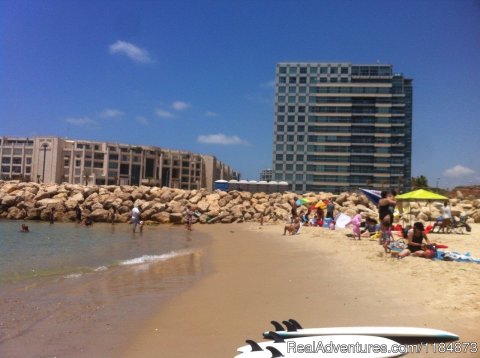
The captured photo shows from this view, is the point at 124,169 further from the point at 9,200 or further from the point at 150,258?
the point at 150,258

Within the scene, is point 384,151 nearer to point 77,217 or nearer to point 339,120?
point 339,120

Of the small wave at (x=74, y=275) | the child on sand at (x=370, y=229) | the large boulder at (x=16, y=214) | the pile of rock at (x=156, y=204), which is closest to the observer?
the small wave at (x=74, y=275)

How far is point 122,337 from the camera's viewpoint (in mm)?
5695

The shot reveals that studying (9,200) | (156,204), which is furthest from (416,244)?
(9,200)

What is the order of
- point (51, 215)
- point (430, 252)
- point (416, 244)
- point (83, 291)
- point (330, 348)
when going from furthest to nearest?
point (51, 215) < point (416, 244) < point (430, 252) < point (83, 291) < point (330, 348)

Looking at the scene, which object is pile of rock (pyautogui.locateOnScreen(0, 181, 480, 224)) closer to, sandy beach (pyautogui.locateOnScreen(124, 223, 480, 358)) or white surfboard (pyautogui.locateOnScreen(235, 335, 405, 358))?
sandy beach (pyautogui.locateOnScreen(124, 223, 480, 358))

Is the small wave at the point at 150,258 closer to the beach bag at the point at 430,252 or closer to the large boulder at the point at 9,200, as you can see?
the beach bag at the point at 430,252

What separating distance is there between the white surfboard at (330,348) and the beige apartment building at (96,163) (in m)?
77.5

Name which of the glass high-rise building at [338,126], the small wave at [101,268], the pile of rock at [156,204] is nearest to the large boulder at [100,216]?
the pile of rock at [156,204]

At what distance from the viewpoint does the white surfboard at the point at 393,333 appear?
4969 mm

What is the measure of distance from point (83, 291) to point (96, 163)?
80206 millimetres

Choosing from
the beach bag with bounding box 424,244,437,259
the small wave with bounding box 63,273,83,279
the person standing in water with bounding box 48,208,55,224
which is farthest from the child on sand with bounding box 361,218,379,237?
the person standing in water with bounding box 48,208,55,224

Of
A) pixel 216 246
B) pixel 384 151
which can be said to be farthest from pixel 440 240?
pixel 384 151

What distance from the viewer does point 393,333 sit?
5.06 m
